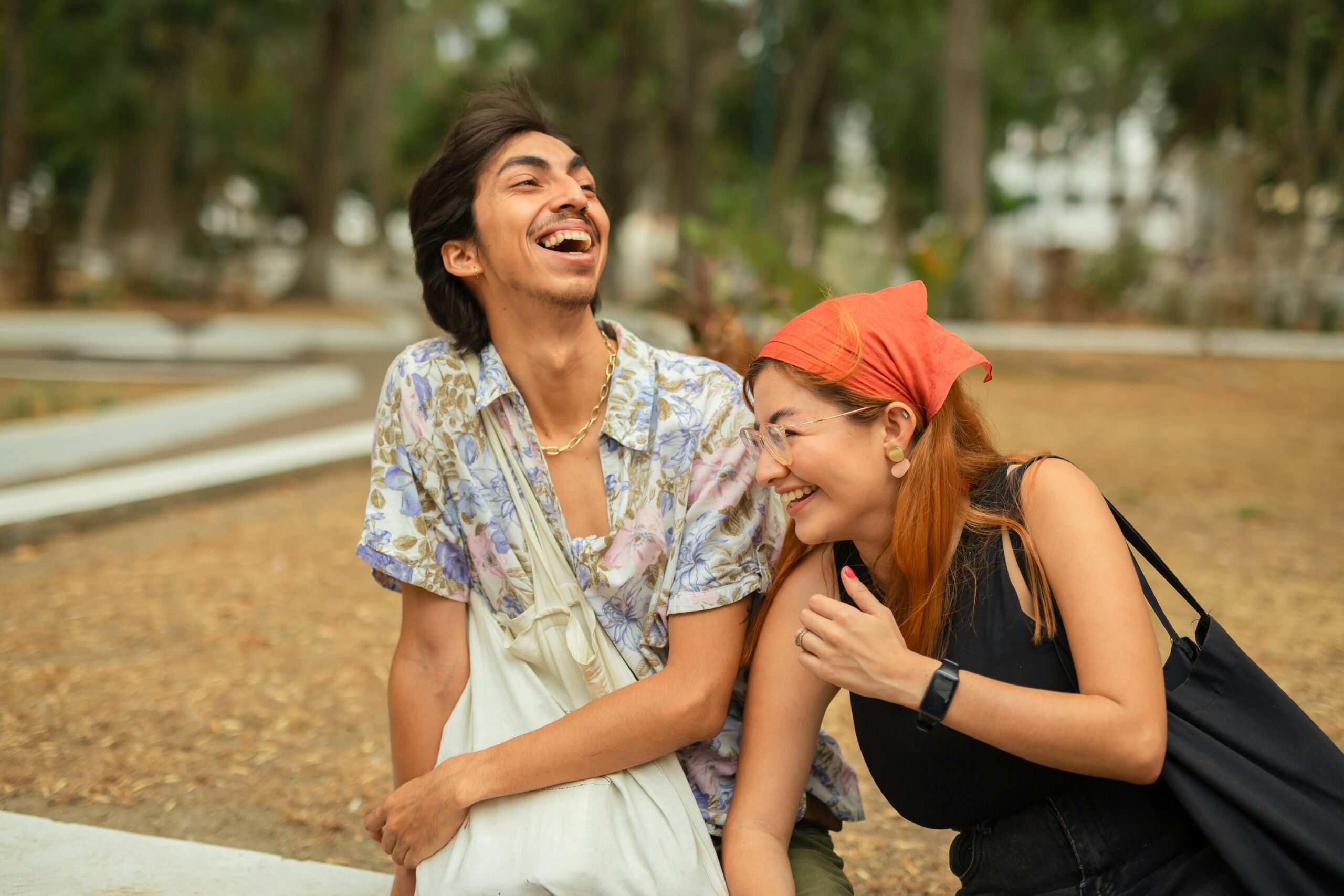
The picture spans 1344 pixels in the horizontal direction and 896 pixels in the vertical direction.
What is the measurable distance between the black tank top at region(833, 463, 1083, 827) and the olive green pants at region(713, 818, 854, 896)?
26 centimetres

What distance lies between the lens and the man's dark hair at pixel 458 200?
2354 millimetres

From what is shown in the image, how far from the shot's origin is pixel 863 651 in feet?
5.61

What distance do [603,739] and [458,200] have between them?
1076 mm

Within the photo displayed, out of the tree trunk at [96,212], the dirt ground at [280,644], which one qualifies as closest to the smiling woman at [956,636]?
the dirt ground at [280,644]

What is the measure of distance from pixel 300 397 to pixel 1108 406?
26.5ft

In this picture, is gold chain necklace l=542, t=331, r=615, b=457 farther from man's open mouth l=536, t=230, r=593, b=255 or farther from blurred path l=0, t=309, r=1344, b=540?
blurred path l=0, t=309, r=1344, b=540

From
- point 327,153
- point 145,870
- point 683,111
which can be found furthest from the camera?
point 327,153

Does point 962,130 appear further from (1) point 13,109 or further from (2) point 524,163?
(1) point 13,109

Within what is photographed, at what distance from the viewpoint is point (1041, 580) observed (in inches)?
70.9

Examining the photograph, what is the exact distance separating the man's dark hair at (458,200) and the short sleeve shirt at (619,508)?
121 mm

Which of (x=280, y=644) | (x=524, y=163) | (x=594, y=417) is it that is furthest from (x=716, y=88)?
(x=594, y=417)

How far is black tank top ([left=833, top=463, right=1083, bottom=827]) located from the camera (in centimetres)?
181

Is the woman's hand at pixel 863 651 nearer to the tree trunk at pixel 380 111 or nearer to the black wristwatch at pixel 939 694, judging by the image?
the black wristwatch at pixel 939 694

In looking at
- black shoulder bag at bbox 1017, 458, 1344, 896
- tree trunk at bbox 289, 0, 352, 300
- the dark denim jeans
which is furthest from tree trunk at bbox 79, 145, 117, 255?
black shoulder bag at bbox 1017, 458, 1344, 896
